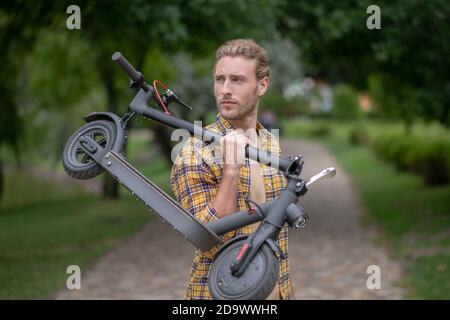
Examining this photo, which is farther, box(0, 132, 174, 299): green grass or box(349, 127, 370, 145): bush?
box(349, 127, 370, 145): bush

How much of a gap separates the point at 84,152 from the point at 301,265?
813cm

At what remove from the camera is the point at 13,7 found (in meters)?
9.55

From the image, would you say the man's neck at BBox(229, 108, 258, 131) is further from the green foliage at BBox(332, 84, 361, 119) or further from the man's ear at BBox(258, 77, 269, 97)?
the green foliage at BBox(332, 84, 361, 119)

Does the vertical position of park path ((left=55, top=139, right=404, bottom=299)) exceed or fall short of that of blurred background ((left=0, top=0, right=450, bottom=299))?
it falls short

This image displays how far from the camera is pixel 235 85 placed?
253 cm

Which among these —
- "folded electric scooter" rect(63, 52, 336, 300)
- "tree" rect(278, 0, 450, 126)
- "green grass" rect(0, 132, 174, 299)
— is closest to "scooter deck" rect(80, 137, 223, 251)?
"folded electric scooter" rect(63, 52, 336, 300)

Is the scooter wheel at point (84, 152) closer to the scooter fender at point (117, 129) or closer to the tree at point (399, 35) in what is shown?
the scooter fender at point (117, 129)

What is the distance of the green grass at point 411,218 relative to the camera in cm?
851

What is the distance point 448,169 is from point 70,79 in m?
11.1

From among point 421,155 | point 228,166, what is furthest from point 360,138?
point 228,166

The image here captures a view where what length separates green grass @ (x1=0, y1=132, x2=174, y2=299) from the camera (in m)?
9.18

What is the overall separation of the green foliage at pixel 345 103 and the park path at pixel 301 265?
122 feet

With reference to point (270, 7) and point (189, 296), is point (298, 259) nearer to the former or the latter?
point (270, 7)

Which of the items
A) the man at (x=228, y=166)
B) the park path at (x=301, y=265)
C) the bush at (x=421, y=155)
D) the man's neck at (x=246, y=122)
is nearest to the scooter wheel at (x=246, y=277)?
the man at (x=228, y=166)
